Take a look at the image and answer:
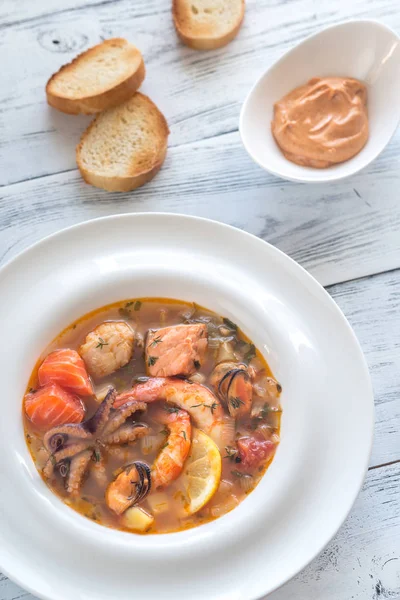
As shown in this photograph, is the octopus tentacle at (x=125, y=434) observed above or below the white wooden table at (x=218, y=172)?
below

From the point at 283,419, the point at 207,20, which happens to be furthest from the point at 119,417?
the point at 207,20

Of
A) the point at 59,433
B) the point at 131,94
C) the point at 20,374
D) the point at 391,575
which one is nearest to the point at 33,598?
the point at 59,433

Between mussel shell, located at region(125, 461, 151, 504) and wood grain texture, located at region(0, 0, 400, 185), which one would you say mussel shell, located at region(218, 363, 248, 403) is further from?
wood grain texture, located at region(0, 0, 400, 185)

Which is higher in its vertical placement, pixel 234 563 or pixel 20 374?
pixel 20 374

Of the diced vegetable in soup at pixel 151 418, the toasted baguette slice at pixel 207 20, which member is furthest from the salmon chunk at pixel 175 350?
the toasted baguette slice at pixel 207 20

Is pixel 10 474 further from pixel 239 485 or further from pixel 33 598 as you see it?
pixel 239 485

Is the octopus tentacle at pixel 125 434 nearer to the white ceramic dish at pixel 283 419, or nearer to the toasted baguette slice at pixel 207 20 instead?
the white ceramic dish at pixel 283 419
